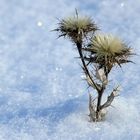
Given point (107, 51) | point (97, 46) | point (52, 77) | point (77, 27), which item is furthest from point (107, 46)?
point (52, 77)

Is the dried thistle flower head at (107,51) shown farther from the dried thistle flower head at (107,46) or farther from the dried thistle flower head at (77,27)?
the dried thistle flower head at (77,27)

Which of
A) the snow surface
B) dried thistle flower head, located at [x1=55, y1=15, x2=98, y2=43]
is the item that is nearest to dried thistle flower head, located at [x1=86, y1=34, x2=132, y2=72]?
dried thistle flower head, located at [x1=55, y1=15, x2=98, y2=43]

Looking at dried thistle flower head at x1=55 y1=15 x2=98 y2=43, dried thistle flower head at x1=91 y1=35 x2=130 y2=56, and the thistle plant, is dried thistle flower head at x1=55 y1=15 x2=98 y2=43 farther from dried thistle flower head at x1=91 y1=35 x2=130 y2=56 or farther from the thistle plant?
dried thistle flower head at x1=91 y1=35 x2=130 y2=56

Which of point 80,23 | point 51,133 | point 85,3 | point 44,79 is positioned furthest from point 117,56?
point 85,3

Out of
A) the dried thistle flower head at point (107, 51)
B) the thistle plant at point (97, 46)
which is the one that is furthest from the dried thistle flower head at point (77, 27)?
the dried thistle flower head at point (107, 51)

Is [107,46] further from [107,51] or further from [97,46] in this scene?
[97,46]

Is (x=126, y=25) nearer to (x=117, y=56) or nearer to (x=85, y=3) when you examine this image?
(x=85, y=3)
